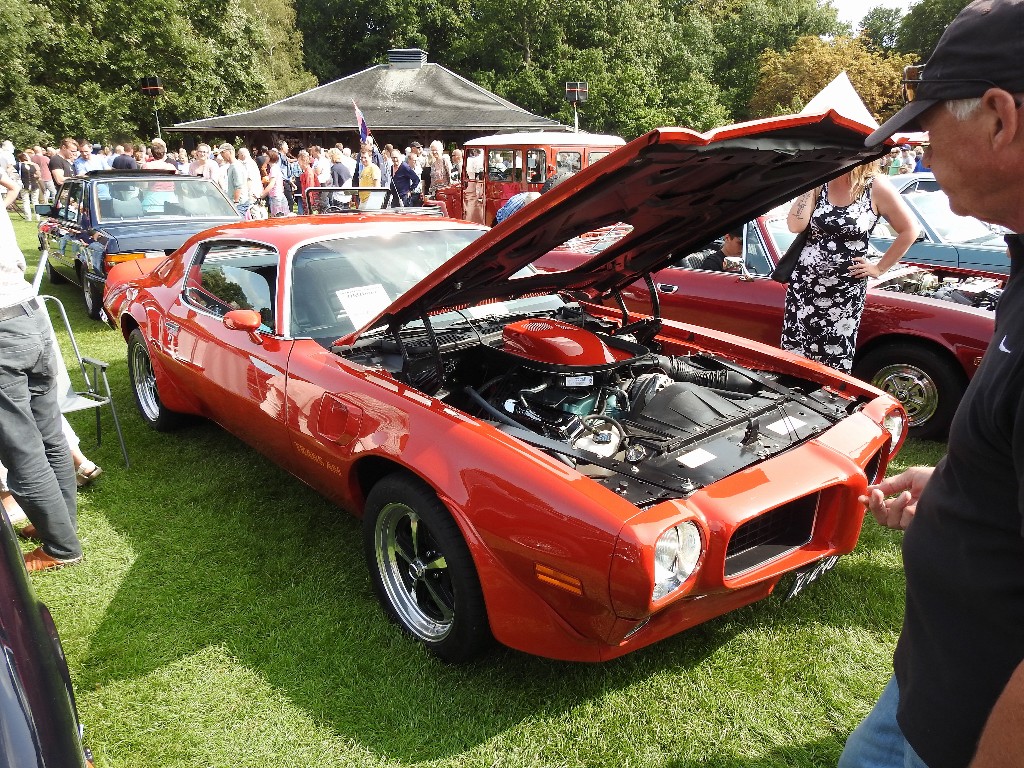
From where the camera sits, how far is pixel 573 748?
2154 mm

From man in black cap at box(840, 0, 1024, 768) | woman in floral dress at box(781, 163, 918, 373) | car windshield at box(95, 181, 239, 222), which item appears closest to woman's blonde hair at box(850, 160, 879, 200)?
woman in floral dress at box(781, 163, 918, 373)

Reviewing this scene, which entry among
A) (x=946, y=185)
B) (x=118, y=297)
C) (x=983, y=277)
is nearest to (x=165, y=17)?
(x=118, y=297)

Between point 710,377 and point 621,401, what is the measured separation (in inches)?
20.3

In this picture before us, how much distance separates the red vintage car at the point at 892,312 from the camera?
4176 mm

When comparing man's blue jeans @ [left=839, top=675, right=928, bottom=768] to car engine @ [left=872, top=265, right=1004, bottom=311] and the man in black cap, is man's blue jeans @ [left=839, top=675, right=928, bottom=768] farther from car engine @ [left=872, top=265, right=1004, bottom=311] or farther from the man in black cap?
car engine @ [left=872, top=265, right=1004, bottom=311]

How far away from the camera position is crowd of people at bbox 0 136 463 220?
13.4 metres

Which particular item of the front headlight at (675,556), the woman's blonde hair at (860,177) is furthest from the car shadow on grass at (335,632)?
the woman's blonde hair at (860,177)

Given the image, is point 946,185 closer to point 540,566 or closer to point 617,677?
point 540,566

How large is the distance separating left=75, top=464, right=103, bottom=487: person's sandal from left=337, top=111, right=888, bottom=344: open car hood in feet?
6.21

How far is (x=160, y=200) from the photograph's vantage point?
8062 millimetres

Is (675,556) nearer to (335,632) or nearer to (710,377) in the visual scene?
(710,377)

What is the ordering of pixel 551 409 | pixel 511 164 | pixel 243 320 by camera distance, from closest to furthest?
pixel 551 409 → pixel 243 320 → pixel 511 164

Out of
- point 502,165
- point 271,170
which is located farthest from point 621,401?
point 271,170

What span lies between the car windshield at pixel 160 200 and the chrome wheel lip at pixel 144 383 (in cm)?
381
